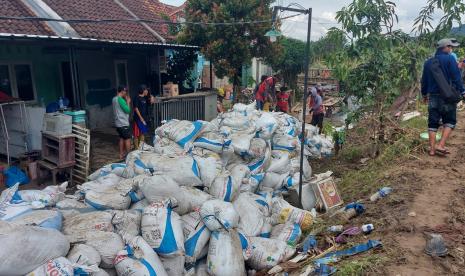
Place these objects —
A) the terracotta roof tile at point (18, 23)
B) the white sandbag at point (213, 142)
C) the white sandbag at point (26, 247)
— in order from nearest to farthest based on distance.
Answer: the white sandbag at point (26, 247) → the white sandbag at point (213, 142) → the terracotta roof tile at point (18, 23)

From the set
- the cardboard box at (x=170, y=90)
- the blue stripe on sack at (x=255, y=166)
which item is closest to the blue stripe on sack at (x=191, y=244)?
the blue stripe on sack at (x=255, y=166)

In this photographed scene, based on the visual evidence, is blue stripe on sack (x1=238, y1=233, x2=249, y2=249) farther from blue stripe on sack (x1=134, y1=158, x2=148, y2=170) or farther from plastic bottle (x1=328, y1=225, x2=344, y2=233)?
blue stripe on sack (x1=134, y1=158, x2=148, y2=170)

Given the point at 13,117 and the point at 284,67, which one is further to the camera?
the point at 284,67

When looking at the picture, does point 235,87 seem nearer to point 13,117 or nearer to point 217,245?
point 13,117

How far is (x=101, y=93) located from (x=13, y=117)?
3192 mm

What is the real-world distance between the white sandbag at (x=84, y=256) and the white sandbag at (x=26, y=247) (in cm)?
7

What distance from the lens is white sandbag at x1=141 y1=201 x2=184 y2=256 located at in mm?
2957

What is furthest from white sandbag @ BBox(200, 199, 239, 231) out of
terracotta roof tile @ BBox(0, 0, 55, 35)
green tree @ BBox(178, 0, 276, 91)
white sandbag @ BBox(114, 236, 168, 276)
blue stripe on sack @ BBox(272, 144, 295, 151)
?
green tree @ BBox(178, 0, 276, 91)

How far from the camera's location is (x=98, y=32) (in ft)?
26.9

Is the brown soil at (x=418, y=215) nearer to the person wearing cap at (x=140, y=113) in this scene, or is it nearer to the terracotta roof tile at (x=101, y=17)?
the person wearing cap at (x=140, y=113)

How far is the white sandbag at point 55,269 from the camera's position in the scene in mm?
2398

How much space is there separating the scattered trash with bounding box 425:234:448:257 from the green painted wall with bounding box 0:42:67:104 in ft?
24.8

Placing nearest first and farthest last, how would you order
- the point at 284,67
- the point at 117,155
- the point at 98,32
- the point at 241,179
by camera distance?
the point at 241,179, the point at 117,155, the point at 98,32, the point at 284,67

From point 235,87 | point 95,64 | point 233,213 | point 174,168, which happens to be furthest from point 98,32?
point 233,213
